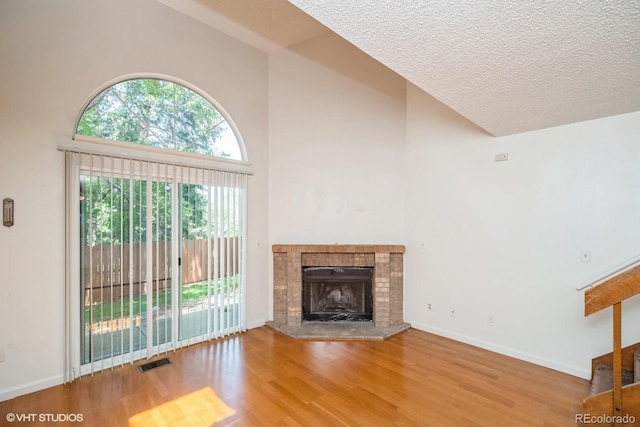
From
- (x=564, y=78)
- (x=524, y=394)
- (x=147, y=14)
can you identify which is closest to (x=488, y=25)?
(x=564, y=78)

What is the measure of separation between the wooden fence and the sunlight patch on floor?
129 centimetres

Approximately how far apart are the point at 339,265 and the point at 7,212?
356 centimetres

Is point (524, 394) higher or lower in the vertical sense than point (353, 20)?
lower

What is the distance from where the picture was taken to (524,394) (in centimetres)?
262

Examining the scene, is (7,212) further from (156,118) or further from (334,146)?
(334,146)

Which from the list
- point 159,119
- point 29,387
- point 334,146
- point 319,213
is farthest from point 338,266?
point 29,387

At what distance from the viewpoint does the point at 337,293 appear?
14.7 ft

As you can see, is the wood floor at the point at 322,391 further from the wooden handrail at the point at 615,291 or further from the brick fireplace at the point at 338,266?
the wooden handrail at the point at 615,291

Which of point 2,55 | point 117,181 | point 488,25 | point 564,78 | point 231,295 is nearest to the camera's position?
point 488,25

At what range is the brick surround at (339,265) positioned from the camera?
4.21 m

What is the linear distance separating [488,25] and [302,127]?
3.23 meters

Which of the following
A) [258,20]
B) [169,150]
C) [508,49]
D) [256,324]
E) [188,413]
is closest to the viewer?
[508,49]

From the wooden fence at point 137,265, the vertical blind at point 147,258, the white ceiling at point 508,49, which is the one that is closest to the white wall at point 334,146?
the vertical blind at point 147,258

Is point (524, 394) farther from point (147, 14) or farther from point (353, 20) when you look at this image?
point (147, 14)
